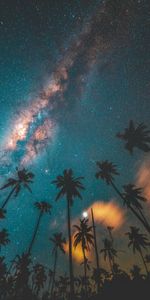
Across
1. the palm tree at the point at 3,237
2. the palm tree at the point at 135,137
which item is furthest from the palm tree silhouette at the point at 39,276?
the palm tree at the point at 135,137

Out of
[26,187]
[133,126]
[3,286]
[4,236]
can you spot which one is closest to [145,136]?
[133,126]

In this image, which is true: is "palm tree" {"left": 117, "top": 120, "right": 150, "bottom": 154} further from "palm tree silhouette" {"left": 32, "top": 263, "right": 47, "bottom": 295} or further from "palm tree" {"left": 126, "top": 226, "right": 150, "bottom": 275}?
"palm tree silhouette" {"left": 32, "top": 263, "right": 47, "bottom": 295}

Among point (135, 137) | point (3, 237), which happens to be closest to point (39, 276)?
point (3, 237)

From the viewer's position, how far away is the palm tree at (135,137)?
3575cm

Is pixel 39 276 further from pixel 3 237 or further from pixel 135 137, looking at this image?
pixel 135 137

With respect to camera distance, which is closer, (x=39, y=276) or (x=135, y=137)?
(x=135, y=137)

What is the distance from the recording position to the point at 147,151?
36.3 meters

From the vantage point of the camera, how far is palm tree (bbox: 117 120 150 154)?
35.8m

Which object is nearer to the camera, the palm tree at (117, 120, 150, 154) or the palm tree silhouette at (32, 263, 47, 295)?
the palm tree at (117, 120, 150, 154)

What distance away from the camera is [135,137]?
35938mm

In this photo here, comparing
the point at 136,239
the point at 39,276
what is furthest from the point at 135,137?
the point at 39,276

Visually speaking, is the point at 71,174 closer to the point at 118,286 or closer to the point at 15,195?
the point at 15,195

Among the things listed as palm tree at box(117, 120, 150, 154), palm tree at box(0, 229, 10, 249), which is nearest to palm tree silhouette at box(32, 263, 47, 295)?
palm tree at box(0, 229, 10, 249)

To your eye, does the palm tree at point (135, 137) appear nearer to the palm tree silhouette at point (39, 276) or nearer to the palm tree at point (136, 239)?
the palm tree at point (136, 239)
